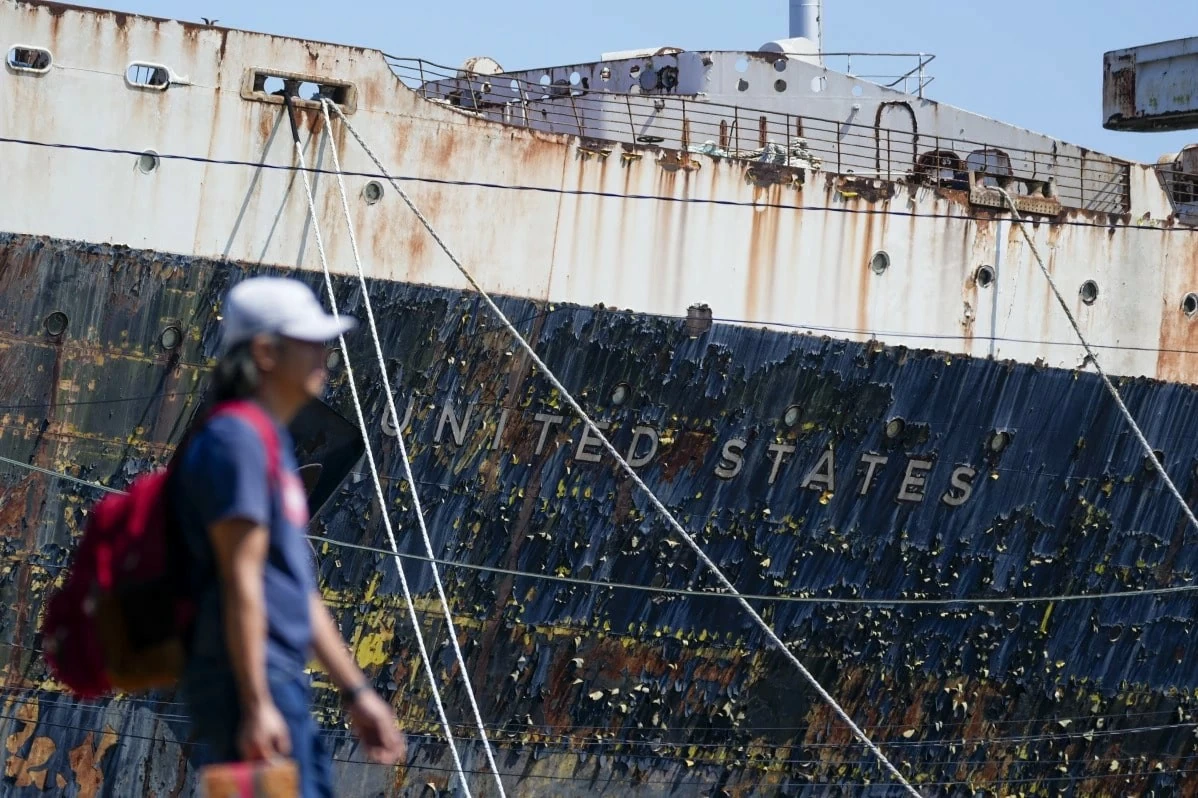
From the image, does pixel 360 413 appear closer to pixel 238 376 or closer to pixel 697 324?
pixel 697 324

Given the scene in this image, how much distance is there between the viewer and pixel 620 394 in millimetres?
10945

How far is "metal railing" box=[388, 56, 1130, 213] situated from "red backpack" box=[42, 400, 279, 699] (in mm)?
8803

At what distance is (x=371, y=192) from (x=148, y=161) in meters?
1.50

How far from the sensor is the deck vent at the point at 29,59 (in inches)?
402

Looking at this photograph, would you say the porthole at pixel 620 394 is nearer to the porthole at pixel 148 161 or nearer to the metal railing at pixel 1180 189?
the porthole at pixel 148 161

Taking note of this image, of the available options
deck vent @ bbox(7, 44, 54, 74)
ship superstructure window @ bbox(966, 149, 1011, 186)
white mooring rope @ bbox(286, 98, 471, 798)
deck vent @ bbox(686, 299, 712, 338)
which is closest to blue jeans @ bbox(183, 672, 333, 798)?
white mooring rope @ bbox(286, 98, 471, 798)

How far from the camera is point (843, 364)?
11.4 metres

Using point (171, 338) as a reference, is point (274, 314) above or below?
below

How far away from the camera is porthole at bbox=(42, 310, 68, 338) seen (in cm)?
1019

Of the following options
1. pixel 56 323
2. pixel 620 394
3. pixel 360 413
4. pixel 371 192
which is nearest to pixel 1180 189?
pixel 620 394

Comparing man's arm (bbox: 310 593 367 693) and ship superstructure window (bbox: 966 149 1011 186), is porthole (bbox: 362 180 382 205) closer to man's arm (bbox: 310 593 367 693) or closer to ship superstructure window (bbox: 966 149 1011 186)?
ship superstructure window (bbox: 966 149 1011 186)

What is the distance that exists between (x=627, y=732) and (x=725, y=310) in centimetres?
315

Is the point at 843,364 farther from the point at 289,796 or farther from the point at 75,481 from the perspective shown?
Answer: the point at 289,796

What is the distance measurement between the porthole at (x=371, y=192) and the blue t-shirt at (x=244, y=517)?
25.6 ft
